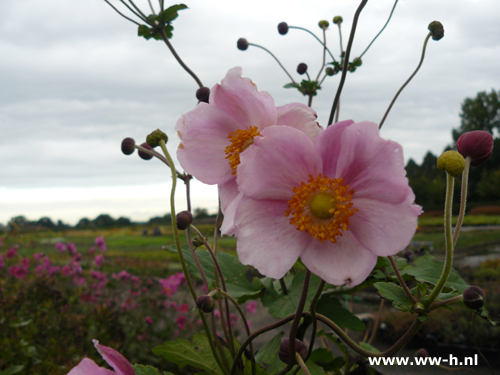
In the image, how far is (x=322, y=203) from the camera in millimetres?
563

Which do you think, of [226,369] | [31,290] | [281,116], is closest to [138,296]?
[31,290]

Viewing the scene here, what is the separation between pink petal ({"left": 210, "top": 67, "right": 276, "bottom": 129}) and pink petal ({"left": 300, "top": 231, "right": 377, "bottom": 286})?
22 cm

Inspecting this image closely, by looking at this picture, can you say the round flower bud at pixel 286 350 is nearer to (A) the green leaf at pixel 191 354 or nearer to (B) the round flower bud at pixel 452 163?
(A) the green leaf at pixel 191 354

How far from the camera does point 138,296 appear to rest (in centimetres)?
358

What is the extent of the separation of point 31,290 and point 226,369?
2.78m

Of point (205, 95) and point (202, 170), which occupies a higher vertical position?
point (205, 95)

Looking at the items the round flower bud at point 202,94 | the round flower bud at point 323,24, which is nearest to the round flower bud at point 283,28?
the round flower bud at point 323,24

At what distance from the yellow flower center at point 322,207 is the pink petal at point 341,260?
0.02 m

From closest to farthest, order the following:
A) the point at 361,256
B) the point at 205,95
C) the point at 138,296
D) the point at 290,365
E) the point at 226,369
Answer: the point at 361,256, the point at 290,365, the point at 226,369, the point at 205,95, the point at 138,296

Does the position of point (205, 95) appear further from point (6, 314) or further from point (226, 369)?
point (6, 314)

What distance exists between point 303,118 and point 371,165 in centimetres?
15

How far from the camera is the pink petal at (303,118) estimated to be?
617 mm

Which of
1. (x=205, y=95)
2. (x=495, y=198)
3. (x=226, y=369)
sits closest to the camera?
(x=226, y=369)

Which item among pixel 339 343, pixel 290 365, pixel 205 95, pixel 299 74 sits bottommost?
pixel 339 343
